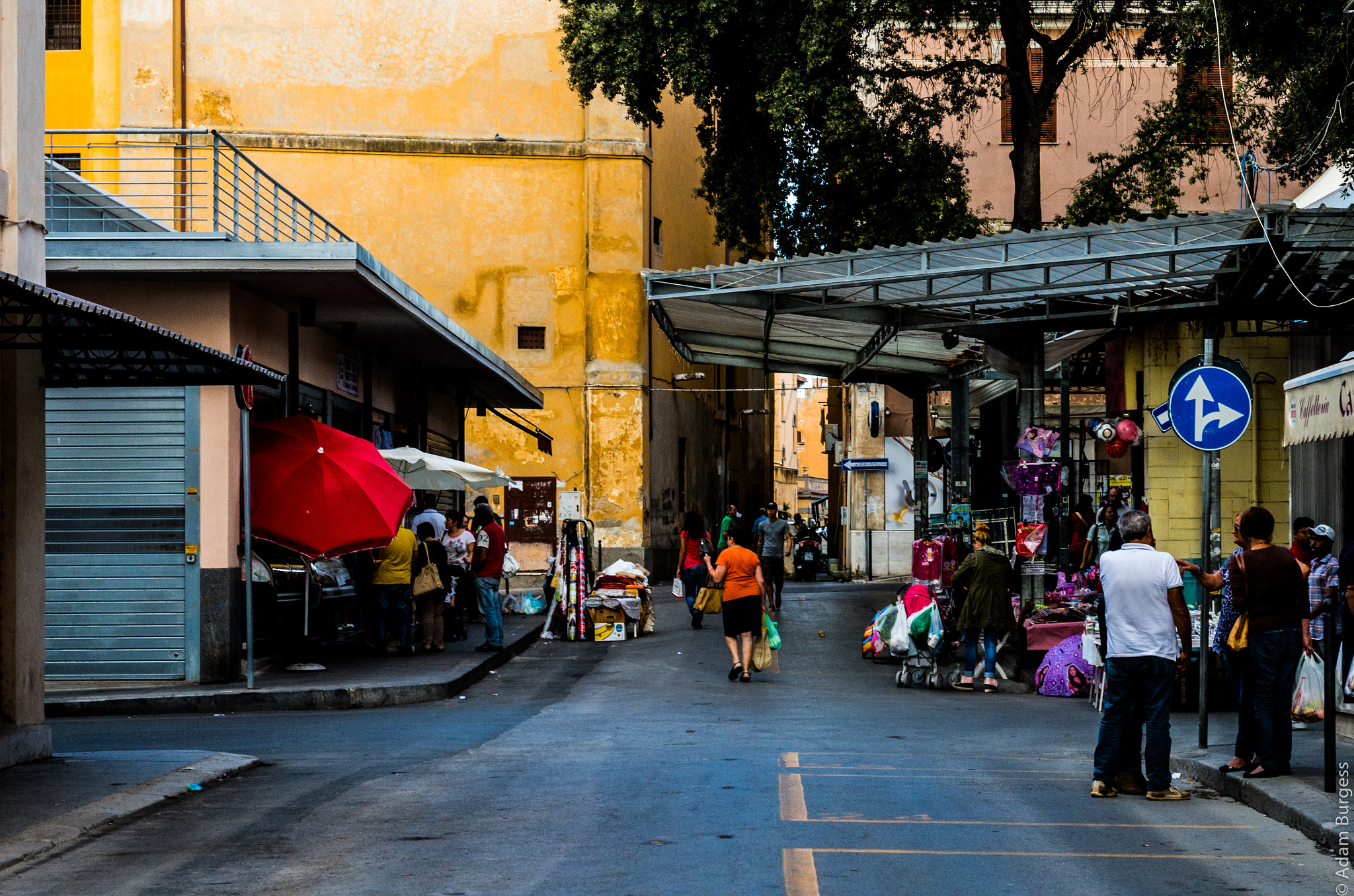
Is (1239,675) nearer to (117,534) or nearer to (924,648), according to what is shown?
(924,648)

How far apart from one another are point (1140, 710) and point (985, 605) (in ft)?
20.8

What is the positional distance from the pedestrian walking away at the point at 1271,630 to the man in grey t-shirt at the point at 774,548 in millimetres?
15458

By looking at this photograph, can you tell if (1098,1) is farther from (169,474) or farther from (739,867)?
(739,867)

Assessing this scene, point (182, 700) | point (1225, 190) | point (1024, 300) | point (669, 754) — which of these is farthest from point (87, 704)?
point (1225, 190)

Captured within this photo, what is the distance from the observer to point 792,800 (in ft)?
26.0

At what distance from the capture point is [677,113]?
121 ft

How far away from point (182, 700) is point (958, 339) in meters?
11.6

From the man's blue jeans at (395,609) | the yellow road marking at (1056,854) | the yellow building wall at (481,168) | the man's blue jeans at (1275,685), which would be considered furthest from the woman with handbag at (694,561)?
the yellow road marking at (1056,854)

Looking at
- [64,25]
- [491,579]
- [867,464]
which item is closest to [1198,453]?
[491,579]

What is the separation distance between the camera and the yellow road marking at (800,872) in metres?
5.84

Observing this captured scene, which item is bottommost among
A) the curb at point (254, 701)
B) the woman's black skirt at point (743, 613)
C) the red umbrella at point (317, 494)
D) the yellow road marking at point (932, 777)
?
the curb at point (254, 701)

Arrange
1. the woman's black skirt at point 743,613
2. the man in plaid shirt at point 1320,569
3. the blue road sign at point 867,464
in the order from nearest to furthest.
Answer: the man in plaid shirt at point 1320,569 → the woman's black skirt at point 743,613 → the blue road sign at point 867,464

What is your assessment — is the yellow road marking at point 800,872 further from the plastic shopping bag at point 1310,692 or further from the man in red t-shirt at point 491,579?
the man in red t-shirt at point 491,579

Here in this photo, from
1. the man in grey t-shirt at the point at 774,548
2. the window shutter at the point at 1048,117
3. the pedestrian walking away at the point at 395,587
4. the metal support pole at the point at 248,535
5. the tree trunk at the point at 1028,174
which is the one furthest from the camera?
the window shutter at the point at 1048,117
